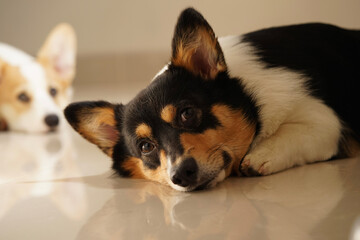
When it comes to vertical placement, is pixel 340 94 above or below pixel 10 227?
above

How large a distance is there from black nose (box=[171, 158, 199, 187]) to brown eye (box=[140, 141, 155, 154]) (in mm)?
228

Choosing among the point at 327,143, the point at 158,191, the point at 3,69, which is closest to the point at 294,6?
the point at 3,69

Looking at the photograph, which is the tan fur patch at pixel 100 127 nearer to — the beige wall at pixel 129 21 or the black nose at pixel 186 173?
the black nose at pixel 186 173

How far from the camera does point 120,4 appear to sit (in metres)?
5.37

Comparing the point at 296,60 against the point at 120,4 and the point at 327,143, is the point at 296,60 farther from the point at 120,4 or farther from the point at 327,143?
the point at 120,4

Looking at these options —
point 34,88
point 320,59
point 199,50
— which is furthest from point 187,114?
point 34,88

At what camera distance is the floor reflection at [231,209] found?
128 centimetres

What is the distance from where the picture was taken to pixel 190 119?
172cm

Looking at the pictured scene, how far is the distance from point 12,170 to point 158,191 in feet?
3.01

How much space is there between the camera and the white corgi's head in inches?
136

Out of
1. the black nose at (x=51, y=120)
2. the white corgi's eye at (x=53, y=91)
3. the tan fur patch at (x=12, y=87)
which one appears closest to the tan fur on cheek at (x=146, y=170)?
the black nose at (x=51, y=120)

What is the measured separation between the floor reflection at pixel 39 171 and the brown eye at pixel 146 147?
28 centimetres

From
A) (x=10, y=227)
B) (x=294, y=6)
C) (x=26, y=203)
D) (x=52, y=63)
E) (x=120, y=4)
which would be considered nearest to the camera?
(x=10, y=227)

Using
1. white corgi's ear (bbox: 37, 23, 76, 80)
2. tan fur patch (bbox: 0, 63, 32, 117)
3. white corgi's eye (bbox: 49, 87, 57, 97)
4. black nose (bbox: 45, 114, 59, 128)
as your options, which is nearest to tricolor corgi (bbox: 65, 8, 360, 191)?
black nose (bbox: 45, 114, 59, 128)
